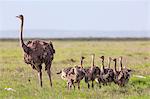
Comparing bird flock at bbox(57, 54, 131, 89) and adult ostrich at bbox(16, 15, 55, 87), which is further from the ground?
adult ostrich at bbox(16, 15, 55, 87)

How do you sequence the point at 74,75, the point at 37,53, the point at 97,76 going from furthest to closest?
the point at 97,76 → the point at 37,53 → the point at 74,75

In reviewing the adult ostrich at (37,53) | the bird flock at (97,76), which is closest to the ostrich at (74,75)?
the bird flock at (97,76)

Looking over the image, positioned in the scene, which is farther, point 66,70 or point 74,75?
point 66,70

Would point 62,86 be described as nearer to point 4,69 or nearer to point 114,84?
point 114,84

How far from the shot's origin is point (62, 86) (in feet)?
55.4

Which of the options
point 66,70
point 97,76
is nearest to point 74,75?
point 66,70

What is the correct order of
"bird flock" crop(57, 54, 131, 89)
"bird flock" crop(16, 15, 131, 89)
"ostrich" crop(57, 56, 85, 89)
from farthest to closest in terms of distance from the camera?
"bird flock" crop(16, 15, 131, 89) < "bird flock" crop(57, 54, 131, 89) < "ostrich" crop(57, 56, 85, 89)

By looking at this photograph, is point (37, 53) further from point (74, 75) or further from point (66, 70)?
point (74, 75)

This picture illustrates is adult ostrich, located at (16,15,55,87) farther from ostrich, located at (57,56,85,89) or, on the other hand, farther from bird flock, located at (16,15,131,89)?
ostrich, located at (57,56,85,89)

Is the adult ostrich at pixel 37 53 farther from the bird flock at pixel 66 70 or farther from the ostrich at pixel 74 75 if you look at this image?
Answer: the ostrich at pixel 74 75

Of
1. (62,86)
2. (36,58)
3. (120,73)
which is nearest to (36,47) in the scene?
(36,58)

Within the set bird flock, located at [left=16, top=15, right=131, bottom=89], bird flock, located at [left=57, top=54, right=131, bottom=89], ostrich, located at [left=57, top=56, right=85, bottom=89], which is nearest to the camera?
ostrich, located at [left=57, top=56, right=85, bottom=89]

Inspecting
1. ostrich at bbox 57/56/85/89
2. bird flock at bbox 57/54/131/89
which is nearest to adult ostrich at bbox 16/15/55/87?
bird flock at bbox 57/54/131/89

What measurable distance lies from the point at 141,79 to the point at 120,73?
67.3 inches
